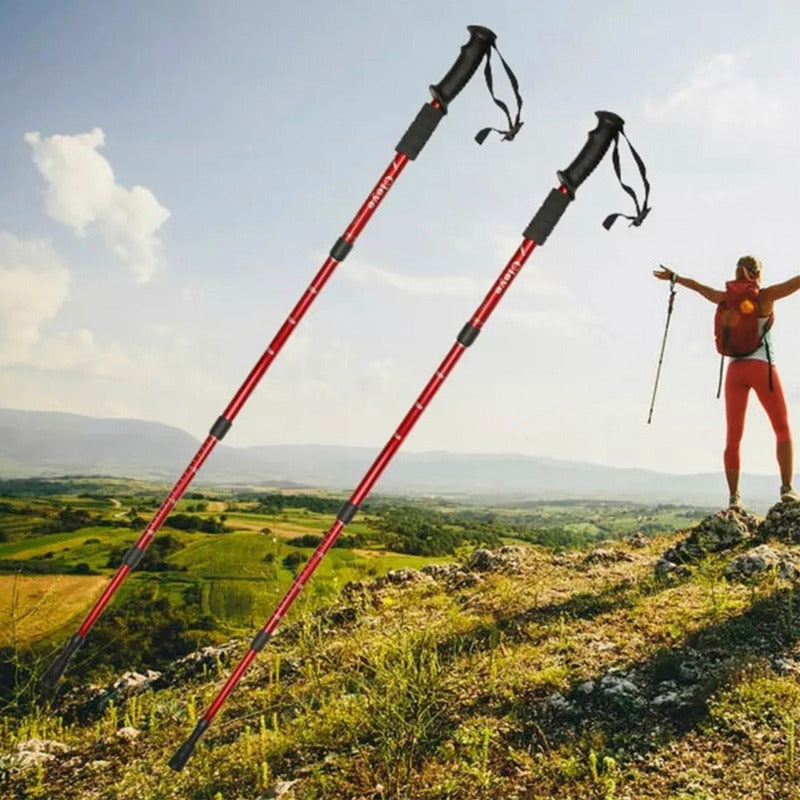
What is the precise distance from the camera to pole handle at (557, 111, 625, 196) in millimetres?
6223

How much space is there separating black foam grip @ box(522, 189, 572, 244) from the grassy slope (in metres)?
4.02

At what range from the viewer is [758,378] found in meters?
10.2

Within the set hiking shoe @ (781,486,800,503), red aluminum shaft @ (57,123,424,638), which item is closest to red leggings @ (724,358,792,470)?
hiking shoe @ (781,486,800,503)

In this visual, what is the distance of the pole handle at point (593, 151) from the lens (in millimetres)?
6223

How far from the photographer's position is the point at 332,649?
27.2 ft

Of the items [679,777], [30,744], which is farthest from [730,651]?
[30,744]

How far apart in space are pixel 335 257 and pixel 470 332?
179 cm

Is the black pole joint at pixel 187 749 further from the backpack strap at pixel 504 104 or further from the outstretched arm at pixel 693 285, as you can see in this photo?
the outstretched arm at pixel 693 285

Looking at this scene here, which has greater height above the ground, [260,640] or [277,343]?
[277,343]

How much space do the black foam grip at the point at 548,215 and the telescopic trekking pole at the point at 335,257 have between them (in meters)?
1.49

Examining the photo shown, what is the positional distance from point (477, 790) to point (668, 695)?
83.9 inches

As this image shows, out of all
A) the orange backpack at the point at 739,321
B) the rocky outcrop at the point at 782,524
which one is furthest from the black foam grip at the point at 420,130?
the rocky outcrop at the point at 782,524

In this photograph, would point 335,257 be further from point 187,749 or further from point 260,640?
point 187,749

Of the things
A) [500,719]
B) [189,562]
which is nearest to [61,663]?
[500,719]
